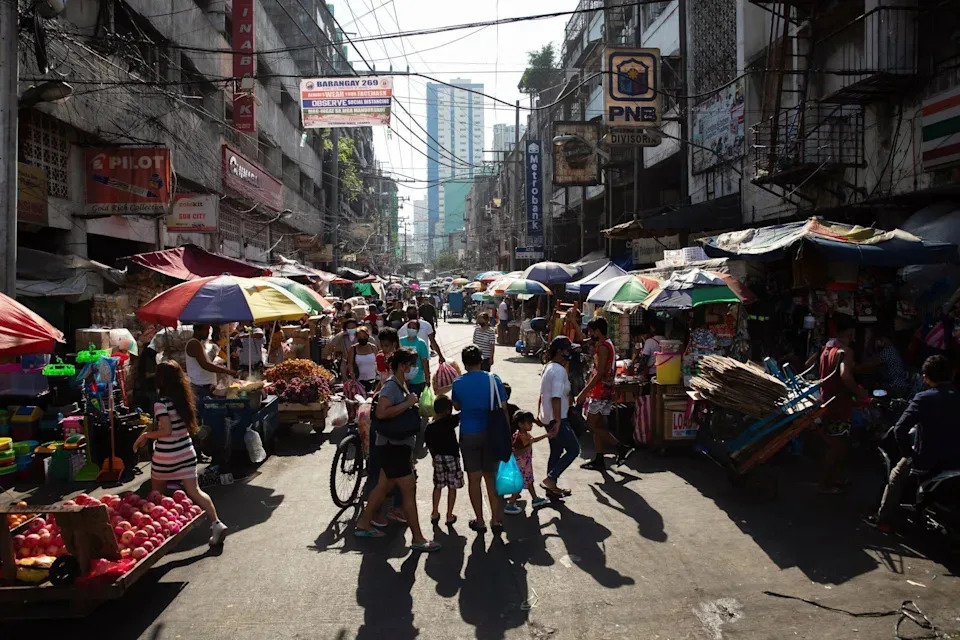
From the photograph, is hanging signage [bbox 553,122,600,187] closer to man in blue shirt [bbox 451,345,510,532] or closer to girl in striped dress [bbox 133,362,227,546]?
man in blue shirt [bbox 451,345,510,532]

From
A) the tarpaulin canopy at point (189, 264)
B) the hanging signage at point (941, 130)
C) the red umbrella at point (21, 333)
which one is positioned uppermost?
the hanging signage at point (941, 130)

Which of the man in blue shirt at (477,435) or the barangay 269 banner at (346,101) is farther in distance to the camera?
the barangay 269 banner at (346,101)

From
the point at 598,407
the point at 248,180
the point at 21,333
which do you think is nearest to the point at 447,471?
the point at 598,407

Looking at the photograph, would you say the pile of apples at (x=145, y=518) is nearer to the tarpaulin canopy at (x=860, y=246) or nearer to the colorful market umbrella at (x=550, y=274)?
the tarpaulin canopy at (x=860, y=246)

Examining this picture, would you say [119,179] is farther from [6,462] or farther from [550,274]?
[550,274]

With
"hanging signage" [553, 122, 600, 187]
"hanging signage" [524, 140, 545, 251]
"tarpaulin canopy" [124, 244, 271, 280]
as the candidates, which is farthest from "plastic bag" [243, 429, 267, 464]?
"hanging signage" [524, 140, 545, 251]

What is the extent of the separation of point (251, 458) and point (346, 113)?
10.3 m

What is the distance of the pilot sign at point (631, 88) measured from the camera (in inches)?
704

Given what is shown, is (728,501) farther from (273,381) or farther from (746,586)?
(273,381)

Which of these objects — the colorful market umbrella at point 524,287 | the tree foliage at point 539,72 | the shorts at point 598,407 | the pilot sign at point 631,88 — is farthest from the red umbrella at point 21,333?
the tree foliage at point 539,72

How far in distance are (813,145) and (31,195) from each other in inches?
579

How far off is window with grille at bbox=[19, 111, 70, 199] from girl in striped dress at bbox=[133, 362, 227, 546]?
28.7ft

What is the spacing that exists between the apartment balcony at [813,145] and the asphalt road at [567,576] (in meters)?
7.48

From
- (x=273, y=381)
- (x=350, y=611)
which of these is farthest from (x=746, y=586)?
(x=273, y=381)
